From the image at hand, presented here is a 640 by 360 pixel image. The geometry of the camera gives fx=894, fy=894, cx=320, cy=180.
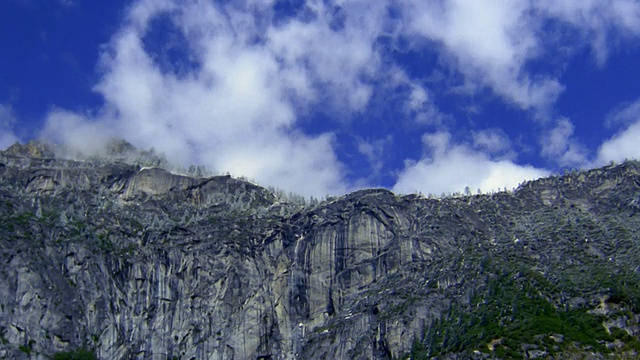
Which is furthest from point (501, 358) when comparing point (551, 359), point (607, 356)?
point (607, 356)

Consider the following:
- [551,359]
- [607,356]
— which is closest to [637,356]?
[607,356]

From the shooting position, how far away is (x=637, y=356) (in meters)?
200

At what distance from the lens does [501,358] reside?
7869 inches

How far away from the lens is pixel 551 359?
200 meters

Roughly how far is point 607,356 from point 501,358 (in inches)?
931

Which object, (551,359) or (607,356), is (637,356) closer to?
(607,356)

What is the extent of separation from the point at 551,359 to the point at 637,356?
19262mm

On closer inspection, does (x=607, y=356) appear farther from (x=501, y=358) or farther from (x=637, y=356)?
(x=501, y=358)

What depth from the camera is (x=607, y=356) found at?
199750 mm

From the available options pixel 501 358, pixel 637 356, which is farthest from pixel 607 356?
pixel 501 358

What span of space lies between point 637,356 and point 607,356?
6.75m

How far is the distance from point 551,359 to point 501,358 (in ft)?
36.6

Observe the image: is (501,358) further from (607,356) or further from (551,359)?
(607,356)
